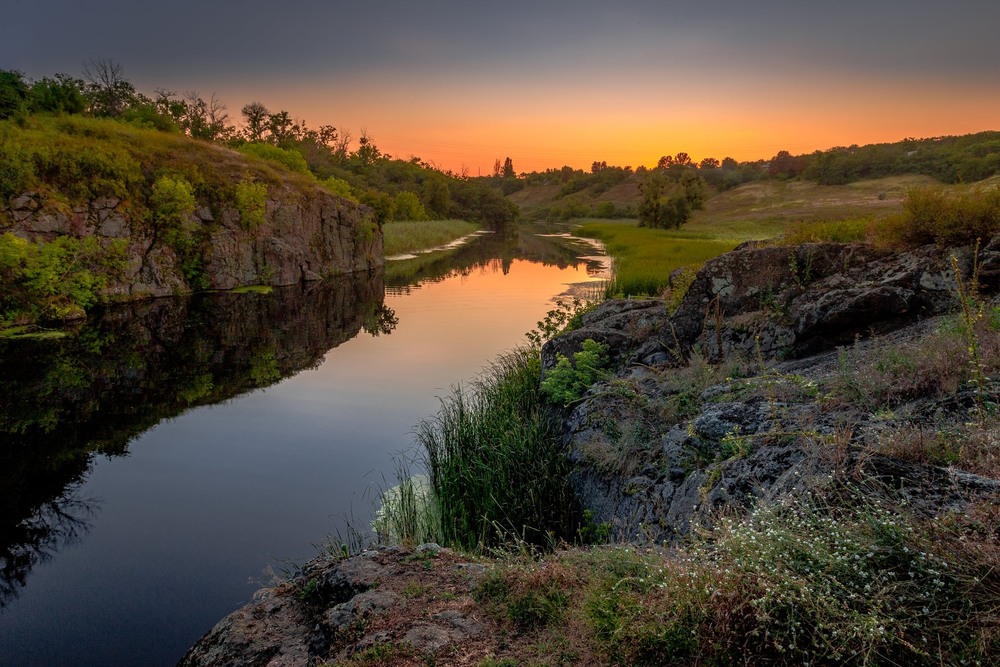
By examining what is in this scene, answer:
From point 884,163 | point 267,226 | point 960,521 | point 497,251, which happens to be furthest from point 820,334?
point 884,163

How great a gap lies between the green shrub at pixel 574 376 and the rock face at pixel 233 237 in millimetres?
21584

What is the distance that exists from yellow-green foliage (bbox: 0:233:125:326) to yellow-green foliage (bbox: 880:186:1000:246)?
22.8 m

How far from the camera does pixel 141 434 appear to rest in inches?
446

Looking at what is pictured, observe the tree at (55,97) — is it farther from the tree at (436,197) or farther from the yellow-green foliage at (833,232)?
the tree at (436,197)

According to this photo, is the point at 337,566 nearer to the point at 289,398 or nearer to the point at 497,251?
the point at 289,398

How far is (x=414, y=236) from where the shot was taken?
60062 mm

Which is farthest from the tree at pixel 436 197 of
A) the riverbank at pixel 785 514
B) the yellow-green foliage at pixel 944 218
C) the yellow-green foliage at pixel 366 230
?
the riverbank at pixel 785 514

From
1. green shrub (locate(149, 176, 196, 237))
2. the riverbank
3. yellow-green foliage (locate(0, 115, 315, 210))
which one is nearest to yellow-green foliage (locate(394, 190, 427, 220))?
yellow-green foliage (locate(0, 115, 315, 210))

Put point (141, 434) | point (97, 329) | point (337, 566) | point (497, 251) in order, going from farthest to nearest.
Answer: point (497, 251)
point (97, 329)
point (141, 434)
point (337, 566)

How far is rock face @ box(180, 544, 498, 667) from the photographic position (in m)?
3.57

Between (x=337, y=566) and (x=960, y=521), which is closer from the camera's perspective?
(x=960, y=521)

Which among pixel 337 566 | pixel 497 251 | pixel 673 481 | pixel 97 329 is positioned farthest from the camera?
pixel 497 251

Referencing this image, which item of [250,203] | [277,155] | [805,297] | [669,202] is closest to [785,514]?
[805,297]

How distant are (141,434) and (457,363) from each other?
26.7ft
